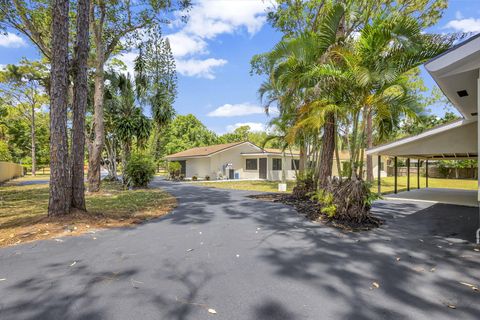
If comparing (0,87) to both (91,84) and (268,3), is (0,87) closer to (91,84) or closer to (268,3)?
(91,84)

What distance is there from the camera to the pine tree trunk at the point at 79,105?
247 inches

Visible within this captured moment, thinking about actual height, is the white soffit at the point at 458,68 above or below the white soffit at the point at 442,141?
above

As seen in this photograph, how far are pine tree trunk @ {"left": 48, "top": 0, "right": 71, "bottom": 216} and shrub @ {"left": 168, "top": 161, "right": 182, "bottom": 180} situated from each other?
18193 millimetres

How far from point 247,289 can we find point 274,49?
6.58 meters

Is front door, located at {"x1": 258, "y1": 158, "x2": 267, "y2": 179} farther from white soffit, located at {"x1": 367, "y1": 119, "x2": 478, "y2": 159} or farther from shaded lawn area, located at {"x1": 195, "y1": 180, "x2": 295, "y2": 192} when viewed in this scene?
white soffit, located at {"x1": 367, "y1": 119, "x2": 478, "y2": 159}

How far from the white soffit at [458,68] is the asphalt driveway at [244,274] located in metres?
3.05

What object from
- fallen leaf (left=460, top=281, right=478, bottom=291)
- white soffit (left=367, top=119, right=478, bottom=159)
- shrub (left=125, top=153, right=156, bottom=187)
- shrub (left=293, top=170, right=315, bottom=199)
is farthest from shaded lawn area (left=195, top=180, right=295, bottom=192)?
fallen leaf (left=460, top=281, right=478, bottom=291)

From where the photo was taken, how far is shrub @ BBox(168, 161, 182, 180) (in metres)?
24.0

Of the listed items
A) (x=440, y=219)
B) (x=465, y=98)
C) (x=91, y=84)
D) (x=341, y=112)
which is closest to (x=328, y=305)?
(x=341, y=112)

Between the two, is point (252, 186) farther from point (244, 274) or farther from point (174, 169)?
point (244, 274)

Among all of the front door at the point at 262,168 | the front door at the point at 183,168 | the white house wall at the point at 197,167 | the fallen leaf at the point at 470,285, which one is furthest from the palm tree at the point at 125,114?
the fallen leaf at the point at 470,285

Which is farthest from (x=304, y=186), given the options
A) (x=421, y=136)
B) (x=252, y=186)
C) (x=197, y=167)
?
(x=197, y=167)

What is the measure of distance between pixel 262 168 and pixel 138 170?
12.0 meters

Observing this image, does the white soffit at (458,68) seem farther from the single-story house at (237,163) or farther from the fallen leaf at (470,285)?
the single-story house at (237,163)
